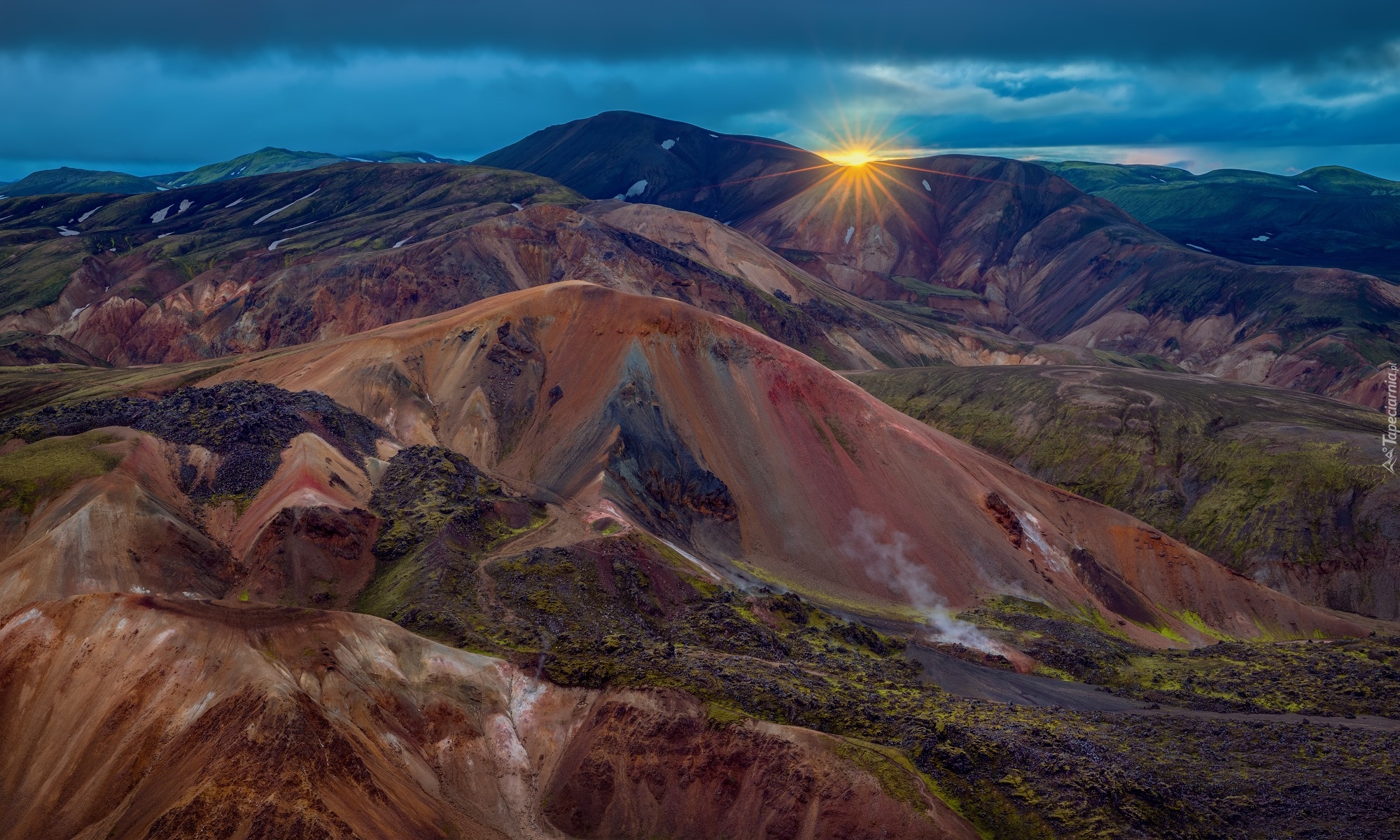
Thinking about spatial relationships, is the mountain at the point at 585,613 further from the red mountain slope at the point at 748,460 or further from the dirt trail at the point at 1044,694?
the dirt trail at the point at 1044,694

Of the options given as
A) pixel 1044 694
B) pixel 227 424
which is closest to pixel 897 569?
pixel 1044 694

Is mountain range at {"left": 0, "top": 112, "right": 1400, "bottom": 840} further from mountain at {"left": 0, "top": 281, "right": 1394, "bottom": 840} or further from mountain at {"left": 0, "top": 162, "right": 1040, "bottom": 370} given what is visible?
mountain at {"left": 0, "top": 162, "right": 1040, "bottom": 370}

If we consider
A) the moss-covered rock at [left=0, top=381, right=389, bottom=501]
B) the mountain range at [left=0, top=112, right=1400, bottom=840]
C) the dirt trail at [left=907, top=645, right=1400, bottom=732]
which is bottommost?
the dirt trail at [left=907, top=645, right=1400, bottom=732]

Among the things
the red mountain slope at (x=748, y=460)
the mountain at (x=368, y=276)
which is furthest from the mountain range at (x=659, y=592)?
the mountain at (x=368, y=276)

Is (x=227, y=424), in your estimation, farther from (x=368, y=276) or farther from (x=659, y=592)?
(x=368, y=276)

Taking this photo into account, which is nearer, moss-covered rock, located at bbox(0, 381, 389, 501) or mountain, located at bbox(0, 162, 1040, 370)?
moss-covered rock, located at bbox(0, 381, 389, 501)

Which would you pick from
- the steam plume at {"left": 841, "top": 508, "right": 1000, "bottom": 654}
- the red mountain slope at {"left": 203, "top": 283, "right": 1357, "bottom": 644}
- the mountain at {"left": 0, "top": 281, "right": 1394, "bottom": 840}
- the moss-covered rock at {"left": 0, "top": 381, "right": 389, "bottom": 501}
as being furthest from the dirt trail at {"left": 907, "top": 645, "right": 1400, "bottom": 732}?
the moss-covered rock at {"left": 0, "top": 381, "right": 389, "bottom": 501}
